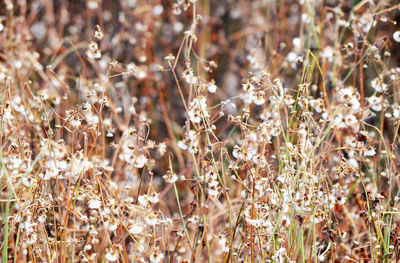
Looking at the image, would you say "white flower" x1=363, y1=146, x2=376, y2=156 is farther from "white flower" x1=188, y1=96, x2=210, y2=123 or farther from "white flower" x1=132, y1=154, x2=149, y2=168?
"white flower" x1=132, y1=154, x2=149, y2=168

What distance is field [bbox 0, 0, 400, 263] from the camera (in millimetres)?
1347

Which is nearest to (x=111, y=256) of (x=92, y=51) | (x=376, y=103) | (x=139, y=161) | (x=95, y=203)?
(x=95, y=203)

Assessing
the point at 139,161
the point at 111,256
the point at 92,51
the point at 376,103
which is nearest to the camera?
the point at 111,256

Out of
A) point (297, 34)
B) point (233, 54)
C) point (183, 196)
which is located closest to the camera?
point (183, 196)

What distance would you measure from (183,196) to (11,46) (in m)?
1.27

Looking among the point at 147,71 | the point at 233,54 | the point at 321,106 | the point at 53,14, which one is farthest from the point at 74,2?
the point at 321,106

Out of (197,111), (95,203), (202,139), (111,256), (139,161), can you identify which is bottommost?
(111,256)

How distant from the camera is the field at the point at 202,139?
4.42ft

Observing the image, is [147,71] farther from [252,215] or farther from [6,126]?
[252,215]

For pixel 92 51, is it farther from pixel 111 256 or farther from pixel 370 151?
pixel 370 151

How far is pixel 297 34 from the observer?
123 inches

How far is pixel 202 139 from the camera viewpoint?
303cm

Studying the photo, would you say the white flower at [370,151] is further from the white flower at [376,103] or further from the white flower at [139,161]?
the white flower at [139,161]

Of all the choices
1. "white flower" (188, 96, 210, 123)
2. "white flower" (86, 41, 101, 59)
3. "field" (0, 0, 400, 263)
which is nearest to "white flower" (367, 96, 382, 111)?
"field" (0, 0, 400, 263)
